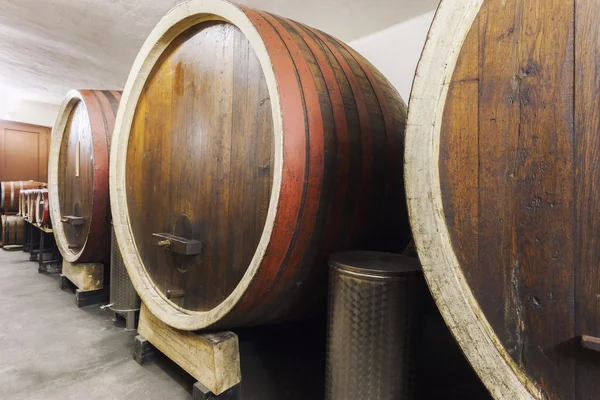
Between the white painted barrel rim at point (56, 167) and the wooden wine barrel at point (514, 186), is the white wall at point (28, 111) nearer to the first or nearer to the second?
the white painted barrel rim at point (56, 167)

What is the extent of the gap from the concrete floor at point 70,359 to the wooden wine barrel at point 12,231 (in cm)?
306

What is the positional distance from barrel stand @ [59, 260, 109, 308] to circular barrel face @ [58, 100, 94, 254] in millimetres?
178

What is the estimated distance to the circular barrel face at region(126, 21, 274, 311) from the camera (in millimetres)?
1244

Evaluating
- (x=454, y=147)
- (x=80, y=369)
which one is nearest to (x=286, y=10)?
(x=454, y=147)

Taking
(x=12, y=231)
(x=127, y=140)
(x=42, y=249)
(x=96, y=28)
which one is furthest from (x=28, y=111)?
(x=127, y=140)

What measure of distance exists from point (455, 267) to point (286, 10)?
7.84 feet

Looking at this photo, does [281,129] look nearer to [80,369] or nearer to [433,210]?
[433,210]

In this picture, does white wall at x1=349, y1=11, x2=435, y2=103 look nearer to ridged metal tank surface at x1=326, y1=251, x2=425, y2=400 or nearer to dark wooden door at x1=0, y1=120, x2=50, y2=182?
ridged metal tank surface at x1=326, y1=251, x2=425, y2=400

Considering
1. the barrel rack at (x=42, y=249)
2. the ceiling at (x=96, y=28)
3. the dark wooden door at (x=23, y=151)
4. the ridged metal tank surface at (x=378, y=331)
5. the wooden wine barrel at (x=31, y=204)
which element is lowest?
the barrel rack at (x=42, y=249)

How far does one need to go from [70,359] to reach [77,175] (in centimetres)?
151

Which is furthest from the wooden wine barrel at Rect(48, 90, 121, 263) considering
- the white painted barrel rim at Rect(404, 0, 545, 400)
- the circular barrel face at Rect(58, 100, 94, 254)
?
the white painted barrel rim at Rect(404, 0, 545, 400)

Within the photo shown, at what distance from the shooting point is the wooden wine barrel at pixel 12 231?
17.3 feet

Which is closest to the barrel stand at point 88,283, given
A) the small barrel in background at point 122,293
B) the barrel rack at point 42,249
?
the small barrel in background at point 122,293

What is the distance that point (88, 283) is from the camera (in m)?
2.72
